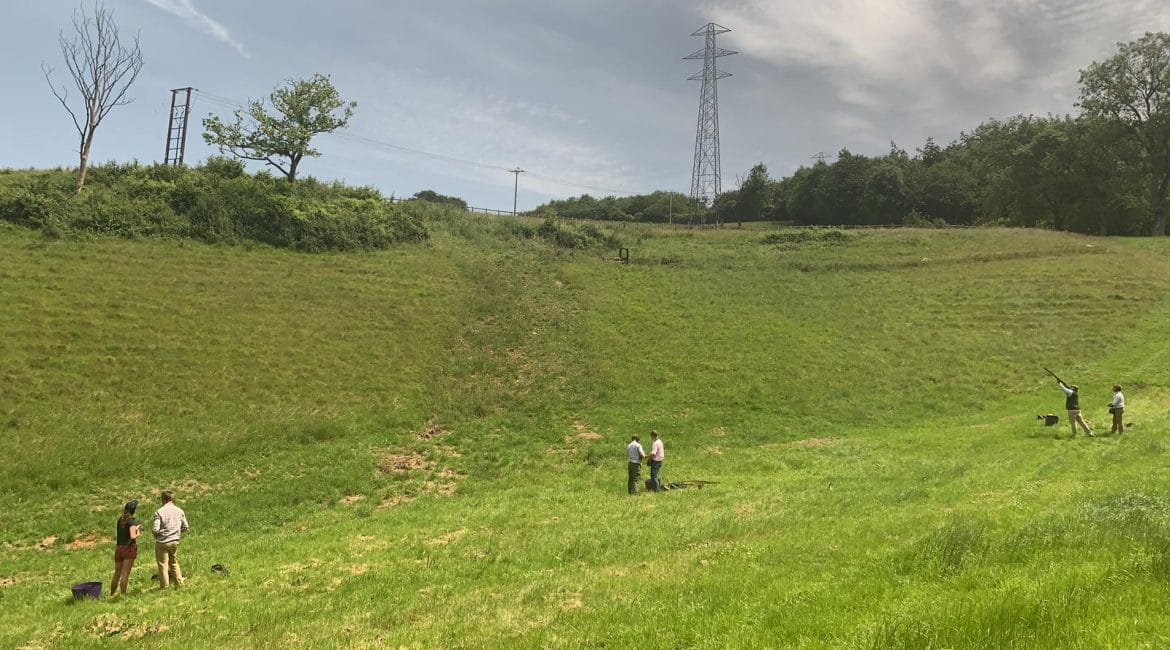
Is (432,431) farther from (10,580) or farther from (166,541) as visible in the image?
(10,580)

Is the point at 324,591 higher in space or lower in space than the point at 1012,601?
lower

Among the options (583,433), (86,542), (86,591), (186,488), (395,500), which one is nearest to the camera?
(86,591)

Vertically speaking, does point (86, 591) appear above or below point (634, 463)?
below

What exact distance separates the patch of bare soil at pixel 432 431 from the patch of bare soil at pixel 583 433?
17.2 feet

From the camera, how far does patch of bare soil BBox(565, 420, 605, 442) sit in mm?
25344

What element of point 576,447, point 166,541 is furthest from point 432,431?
point 166,541

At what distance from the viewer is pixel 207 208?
41000mm

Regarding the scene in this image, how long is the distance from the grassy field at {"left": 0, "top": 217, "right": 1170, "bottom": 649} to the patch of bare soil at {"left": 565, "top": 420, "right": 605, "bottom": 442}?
0.12 meters

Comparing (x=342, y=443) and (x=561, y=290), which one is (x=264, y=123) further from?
(x=342, y=443)

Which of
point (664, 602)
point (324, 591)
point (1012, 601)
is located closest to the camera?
point (1012, 601)

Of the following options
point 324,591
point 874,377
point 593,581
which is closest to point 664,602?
point 593,581

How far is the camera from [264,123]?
156ft

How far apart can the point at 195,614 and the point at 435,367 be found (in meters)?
20.4

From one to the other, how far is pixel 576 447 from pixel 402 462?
22.2 ft
